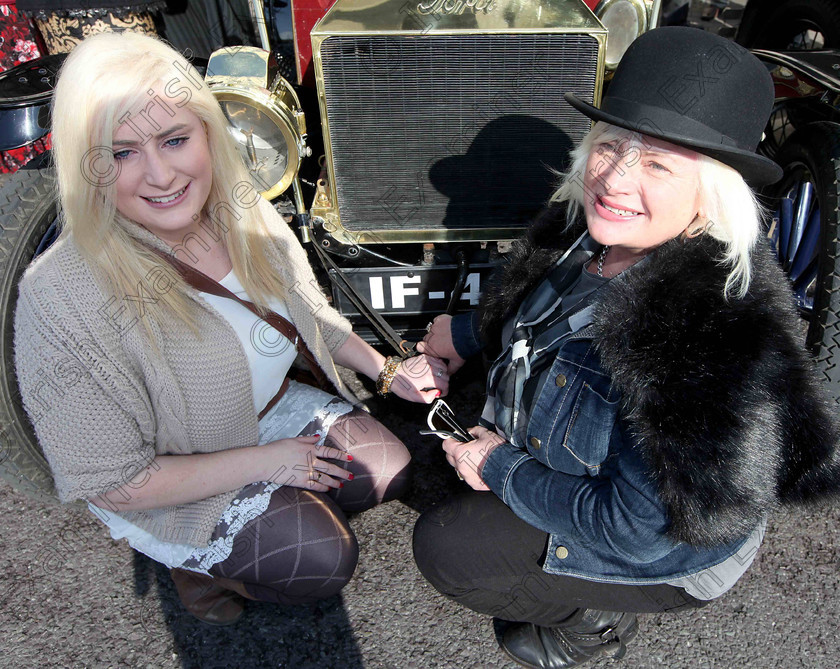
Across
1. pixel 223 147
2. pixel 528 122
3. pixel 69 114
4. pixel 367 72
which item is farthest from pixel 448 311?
pixel 69 114

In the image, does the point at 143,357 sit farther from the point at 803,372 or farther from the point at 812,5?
the point at 812,5

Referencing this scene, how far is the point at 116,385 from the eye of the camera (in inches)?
57.5

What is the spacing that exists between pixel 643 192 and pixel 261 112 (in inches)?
58.2

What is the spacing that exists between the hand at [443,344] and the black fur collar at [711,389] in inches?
34.3

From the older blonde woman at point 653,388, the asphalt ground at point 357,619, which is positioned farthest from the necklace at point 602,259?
the asphalt ground at point 357,619

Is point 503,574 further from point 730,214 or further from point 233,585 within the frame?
point 730,214

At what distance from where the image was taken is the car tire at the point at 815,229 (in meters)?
1.93

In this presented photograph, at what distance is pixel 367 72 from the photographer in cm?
224

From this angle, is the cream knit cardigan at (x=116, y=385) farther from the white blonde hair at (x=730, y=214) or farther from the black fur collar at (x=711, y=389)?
the white blonde hair at (x=730, y=214)

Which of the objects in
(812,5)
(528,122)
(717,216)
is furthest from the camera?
(812,5)

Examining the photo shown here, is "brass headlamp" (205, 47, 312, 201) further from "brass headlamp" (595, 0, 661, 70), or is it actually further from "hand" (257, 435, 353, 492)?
"brass headlamp" (595, 0, 661, 70)

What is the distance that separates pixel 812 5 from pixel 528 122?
2.40 m

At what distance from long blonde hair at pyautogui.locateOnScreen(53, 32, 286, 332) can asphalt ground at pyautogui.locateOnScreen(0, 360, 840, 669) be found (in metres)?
1.07

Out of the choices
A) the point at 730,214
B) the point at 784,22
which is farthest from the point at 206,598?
the point at 784,22
